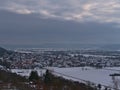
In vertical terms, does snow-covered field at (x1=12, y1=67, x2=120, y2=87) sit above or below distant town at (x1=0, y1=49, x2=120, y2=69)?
below

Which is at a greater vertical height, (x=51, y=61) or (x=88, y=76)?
(x=51, y=61)

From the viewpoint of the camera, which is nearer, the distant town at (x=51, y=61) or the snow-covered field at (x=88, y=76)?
the snow-covered field at (x=88, y=76)

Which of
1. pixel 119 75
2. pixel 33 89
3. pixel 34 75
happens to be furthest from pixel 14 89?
pixel 119 75

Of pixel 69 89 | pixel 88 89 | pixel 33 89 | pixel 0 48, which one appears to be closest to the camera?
pixel 33 89

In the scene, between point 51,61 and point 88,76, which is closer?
point 88,76

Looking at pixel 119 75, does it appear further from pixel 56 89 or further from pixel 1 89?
pixel 1 89

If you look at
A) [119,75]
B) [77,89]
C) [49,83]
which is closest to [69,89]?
[77,89]

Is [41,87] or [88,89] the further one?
[88,89]

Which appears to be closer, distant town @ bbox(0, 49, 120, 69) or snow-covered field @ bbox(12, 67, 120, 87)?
snow-covered field @ bbox(12, 67, 120, 87)

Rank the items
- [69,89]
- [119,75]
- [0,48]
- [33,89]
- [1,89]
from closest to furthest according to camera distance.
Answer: [1,89] → [33,89] → [69,89] → [119,75] → [0,48]

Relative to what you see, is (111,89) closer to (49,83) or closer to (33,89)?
(49,83)

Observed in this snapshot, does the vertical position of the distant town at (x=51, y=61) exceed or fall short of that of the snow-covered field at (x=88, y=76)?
it exceeds it
